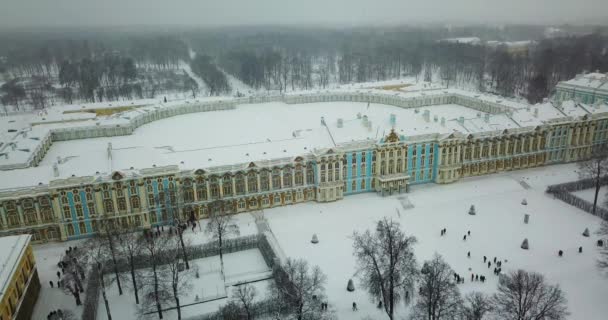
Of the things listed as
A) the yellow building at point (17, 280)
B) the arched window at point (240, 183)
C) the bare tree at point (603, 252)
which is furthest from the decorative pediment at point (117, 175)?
the bare tree at point (603, 252)

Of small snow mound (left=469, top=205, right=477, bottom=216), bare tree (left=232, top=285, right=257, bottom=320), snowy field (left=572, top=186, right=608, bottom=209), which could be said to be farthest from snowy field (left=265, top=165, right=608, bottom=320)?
bare tree (left=232, top=285, right=257, bottom=320)

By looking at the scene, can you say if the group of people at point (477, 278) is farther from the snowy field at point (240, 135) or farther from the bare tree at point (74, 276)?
the bare tree at point (74, 276)

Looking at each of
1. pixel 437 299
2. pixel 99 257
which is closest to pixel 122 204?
pixel 99 257

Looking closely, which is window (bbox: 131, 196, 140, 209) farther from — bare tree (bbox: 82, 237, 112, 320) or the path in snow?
the path in snow

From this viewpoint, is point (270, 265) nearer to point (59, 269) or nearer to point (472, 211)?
point (59, 269)

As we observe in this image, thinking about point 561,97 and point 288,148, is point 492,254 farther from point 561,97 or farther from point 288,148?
point 561,97

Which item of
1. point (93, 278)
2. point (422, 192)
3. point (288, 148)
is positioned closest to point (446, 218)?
point (422, 192)
